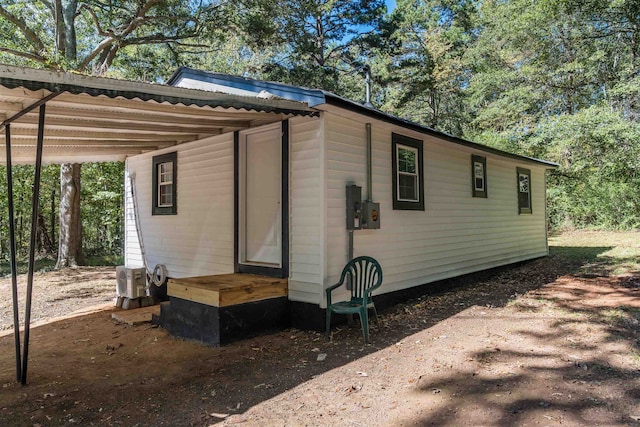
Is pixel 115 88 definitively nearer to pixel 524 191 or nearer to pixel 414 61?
pixel 524 191

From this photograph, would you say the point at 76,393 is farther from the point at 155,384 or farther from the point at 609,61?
the point at 609,61

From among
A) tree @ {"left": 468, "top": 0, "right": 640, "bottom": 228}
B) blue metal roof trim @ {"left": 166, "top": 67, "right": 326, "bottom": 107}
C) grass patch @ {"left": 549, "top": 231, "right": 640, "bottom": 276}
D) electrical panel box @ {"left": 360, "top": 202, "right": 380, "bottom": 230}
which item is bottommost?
grass patch @ {"left": 549, "top": 231, "right": 640, "bottom": 276}

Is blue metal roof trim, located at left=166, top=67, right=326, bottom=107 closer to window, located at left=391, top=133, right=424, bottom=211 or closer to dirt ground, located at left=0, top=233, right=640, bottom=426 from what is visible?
window, located at left=391, top=133, right=424, bottom=211

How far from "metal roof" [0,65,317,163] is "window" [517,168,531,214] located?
23.7 ft

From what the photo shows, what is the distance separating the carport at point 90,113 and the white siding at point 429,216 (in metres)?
0.99

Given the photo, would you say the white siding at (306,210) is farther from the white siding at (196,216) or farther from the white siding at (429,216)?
the white siding at (196,216)

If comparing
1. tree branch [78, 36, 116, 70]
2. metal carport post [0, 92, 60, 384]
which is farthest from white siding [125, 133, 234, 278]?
tree branch [78, 36, 116, 70]

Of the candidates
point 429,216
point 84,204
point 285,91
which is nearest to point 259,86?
point 285,91

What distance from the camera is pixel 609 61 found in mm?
15406

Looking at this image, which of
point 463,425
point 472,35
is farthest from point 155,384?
point 472,35

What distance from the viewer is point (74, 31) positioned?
11477 millimetres

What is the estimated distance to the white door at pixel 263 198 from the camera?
528cm

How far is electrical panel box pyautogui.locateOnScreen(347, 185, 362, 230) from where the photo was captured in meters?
4.93

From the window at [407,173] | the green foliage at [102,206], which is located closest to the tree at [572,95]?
the window at [407,173]
